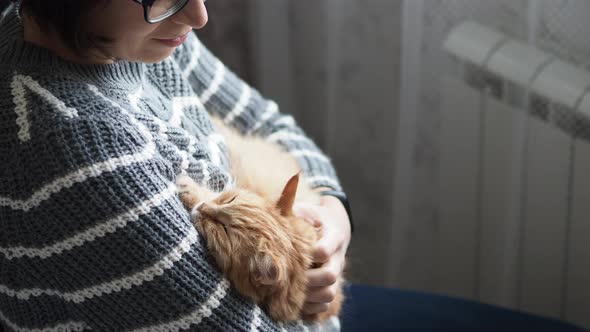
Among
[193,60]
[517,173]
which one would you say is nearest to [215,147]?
[193,60]

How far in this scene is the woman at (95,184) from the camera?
2.54ft

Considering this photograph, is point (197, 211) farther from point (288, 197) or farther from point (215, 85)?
point (215, 85)

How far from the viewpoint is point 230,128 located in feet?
3.92

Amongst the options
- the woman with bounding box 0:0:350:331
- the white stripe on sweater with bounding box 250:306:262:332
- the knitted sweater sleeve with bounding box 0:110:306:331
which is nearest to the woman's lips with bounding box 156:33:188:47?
the woman with bounding box 0:0:350:331

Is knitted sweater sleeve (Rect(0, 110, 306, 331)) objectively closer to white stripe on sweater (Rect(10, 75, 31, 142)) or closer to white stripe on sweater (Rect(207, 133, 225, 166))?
white stripe on sweater (Rect(10, 75, 31, 142))

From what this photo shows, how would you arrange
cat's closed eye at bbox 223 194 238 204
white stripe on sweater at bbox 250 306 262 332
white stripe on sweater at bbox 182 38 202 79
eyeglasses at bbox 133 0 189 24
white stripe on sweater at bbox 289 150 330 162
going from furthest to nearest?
white stripe on sweater at bbox 289 150 330 162, white stripe on sweater at bbox 182 38 202 79, cat's closed eye at bbox 223 194 238 204, white stripe on sweater at bbox 250 306 262 332, eyeglasses at bbox 133 0 189 24

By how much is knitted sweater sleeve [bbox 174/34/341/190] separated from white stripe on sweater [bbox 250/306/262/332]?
35cm

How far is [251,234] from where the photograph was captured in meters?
0.96

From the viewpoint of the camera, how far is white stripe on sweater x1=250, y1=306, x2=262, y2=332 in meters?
0.87

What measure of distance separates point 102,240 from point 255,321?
8.6 inches

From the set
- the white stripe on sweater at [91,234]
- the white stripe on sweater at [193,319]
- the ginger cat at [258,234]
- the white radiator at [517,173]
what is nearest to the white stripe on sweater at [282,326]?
the ginger cat at [258,234]

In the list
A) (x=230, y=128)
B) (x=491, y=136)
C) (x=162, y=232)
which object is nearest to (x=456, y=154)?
(x=491, y=136)

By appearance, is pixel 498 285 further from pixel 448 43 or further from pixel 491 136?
pixel 448 43

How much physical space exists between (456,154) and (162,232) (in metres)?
0.89
